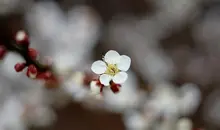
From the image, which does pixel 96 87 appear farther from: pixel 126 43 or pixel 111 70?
pixel 126 43

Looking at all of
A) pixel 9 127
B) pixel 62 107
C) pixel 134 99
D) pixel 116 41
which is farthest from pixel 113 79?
pixel 116 41

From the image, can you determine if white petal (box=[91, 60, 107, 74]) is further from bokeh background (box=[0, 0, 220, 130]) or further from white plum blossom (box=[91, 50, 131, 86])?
bokeh background (box=[0, 0, 220, 130])

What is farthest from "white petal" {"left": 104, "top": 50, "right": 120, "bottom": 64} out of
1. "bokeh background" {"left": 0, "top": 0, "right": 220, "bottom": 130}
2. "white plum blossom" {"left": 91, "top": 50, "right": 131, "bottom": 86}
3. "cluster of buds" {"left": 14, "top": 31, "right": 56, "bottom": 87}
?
"bokeh background" {"left": 0, "top": 0, "right": 220, "bottom": 130}

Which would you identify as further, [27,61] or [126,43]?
[126,43]

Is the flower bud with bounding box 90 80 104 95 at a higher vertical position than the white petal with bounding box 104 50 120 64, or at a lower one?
lower

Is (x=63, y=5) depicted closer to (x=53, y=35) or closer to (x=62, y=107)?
(x=53, y=35)

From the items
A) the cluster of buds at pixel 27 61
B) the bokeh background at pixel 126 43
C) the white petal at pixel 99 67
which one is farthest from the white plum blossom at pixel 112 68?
the bokeh background at pixel 126 43

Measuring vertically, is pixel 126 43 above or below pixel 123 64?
below

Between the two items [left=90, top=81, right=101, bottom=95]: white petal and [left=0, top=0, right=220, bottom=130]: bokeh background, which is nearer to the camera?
[left=90, top=81, right=101, bottom=95]: white petal

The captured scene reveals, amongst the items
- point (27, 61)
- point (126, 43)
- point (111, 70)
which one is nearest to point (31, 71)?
point (27, 61)
